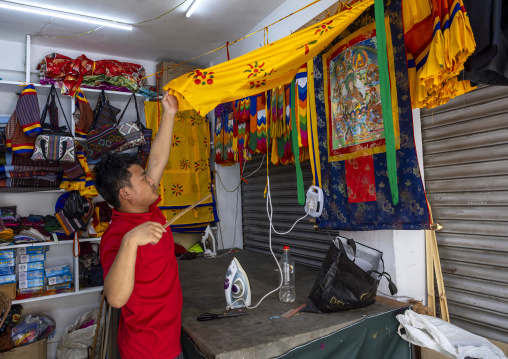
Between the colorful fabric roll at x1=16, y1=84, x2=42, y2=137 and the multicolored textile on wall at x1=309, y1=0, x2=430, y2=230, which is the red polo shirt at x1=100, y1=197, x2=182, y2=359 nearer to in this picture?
the multicolored textile on wall at x1=309, y1=0, x2=430, y2=230

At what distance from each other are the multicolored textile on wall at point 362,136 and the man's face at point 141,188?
132cm

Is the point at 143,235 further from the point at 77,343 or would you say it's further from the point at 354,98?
the point at 77,343

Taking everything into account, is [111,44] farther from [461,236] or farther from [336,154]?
[461,236]

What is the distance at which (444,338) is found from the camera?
1735 mm

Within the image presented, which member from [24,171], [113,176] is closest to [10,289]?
[24,171]

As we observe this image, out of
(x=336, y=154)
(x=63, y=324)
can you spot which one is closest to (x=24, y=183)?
(x=63, y=324)

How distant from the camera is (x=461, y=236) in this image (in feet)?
7.38

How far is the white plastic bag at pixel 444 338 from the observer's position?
1656 mm

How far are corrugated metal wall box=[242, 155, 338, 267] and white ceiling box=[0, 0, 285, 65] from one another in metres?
1.60

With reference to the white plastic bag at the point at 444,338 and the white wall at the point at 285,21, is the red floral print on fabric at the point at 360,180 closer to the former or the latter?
the white plastic bag at the point at 444,338

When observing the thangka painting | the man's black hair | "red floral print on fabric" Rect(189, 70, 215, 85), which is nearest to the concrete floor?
the man's black hair

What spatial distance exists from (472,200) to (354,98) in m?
0.99

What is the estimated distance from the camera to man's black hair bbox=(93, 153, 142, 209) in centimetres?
178

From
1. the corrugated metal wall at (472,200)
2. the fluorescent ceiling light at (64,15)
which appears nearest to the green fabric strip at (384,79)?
the corrugated metal wall at (472,200)
